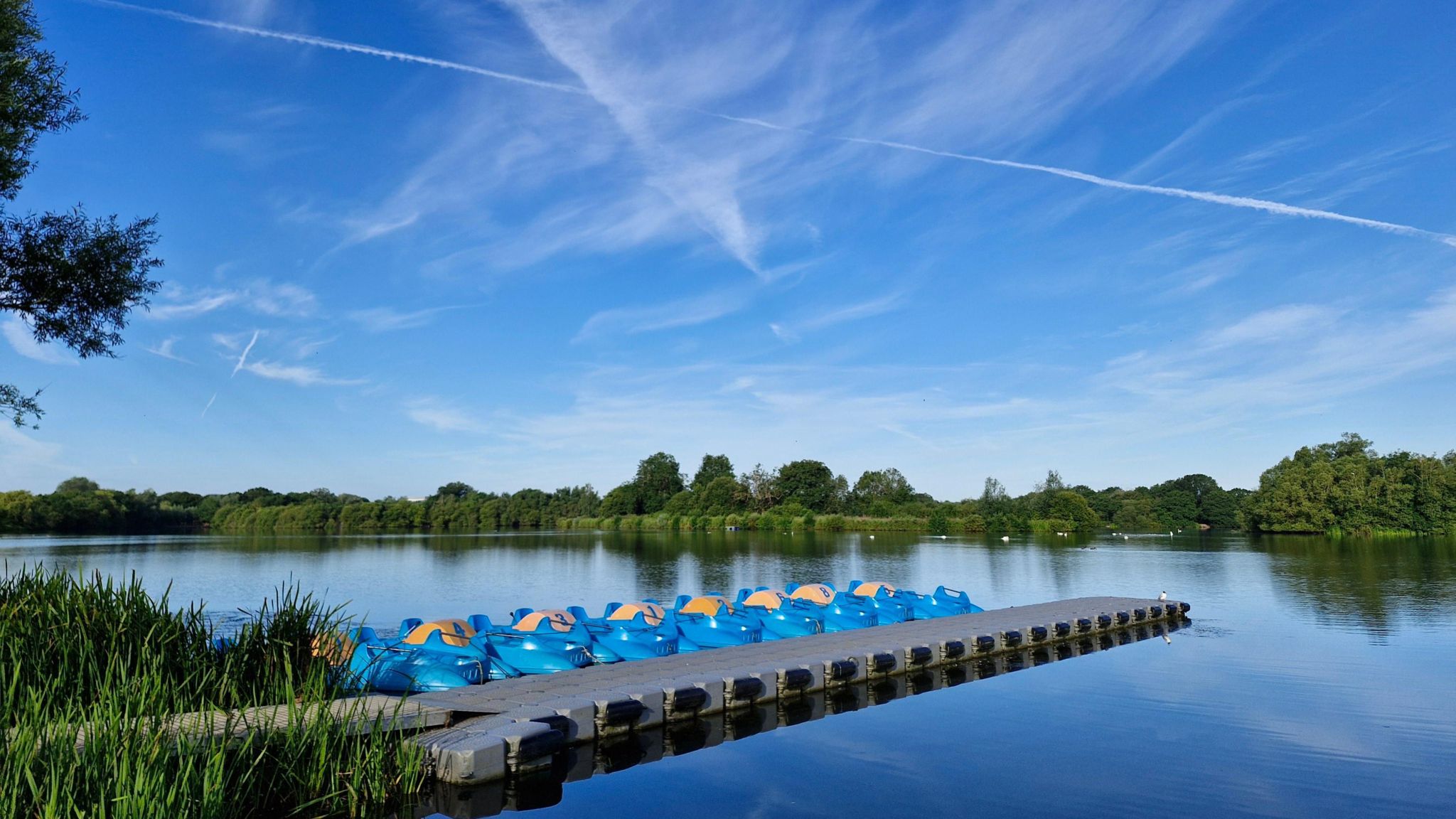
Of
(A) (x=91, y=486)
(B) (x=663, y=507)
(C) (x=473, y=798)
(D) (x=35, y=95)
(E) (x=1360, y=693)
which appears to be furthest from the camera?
(B) (x=663, y=507)

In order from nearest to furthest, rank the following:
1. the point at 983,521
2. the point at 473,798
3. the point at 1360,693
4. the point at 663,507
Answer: the point at 473,798, the point at 1360,693, the point at 983,521, the point at 663,507

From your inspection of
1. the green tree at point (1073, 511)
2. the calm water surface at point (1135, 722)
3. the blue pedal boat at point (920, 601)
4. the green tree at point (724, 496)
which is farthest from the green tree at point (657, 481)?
the blue pedal boat at point (920, 601)

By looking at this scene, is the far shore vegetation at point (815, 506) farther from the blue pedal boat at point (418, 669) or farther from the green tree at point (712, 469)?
the blue pedal boat at point (418, 669)

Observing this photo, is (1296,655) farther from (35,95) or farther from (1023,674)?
(35,95)

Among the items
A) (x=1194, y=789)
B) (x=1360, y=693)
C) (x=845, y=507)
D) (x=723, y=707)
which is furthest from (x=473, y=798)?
(x=845, y=507)

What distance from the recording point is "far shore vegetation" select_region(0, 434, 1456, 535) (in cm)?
6253

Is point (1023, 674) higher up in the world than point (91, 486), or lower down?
lower down

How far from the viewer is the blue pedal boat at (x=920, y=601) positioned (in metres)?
18.9

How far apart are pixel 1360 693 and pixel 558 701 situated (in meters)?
10.7

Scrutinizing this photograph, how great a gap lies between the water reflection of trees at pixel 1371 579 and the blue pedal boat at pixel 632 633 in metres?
14.0

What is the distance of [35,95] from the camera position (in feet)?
42.0

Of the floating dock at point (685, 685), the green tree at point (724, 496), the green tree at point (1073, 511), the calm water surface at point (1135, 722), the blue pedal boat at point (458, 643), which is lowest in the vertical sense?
the calm water surface at point (1135, 722)

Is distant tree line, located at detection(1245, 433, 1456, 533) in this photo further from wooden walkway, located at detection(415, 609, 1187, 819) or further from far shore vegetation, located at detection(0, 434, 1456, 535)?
wooden walkway, located at detection(415, 609, 1187, 819)

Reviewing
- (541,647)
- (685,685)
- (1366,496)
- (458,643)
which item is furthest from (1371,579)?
(1366,496)
